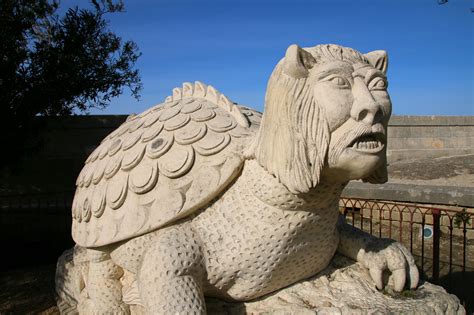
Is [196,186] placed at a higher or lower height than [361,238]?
higher

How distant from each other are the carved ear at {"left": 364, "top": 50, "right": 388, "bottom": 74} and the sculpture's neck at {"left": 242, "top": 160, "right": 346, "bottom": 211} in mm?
572

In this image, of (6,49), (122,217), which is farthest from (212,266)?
(6,49)

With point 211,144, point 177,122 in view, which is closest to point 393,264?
point 211,144

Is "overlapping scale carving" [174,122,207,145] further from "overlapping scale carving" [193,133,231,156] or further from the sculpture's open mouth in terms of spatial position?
the sculpture's open mouth

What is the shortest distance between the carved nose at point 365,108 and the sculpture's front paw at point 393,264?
0.92 metres

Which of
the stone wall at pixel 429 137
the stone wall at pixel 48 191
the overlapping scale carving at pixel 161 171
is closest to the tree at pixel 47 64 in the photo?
the stone wall at pixel 48 191

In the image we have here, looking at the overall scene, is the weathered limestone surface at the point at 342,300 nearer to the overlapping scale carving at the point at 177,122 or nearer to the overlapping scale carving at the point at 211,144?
the overlapping scale carving at the point at 211,144

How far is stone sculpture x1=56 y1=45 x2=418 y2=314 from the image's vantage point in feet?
5.87

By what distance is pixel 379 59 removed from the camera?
2006 millimetres

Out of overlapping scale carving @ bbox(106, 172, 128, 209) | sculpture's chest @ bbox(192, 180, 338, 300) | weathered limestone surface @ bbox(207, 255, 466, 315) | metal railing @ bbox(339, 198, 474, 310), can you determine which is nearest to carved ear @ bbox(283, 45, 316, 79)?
sculpture's chest @ bbox(192, 180, 338, 300)

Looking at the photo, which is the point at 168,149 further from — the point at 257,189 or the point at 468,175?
the point at 468,175

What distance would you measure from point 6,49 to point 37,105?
0.67 meters

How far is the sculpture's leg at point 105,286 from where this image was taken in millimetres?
2434

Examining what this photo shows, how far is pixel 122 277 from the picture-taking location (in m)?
2.51
